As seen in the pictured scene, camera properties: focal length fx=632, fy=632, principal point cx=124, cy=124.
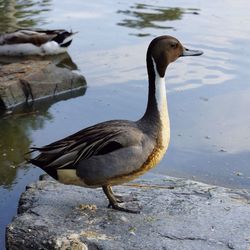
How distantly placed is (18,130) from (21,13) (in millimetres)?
5645

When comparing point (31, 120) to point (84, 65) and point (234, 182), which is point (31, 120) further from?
point (234, 182)

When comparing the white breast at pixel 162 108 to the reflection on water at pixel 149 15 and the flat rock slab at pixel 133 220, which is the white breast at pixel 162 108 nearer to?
the flat rock slab at pixel 133 220

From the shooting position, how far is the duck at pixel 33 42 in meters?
9.85

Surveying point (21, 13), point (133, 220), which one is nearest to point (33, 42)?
point (21, 13)

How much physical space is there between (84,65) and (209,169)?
366 cm

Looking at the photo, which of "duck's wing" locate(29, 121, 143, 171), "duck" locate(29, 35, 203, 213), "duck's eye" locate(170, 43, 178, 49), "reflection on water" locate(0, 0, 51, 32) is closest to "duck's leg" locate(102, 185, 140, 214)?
"duck" locate(29, 35, 203, 213)

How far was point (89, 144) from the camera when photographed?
4.15 metres

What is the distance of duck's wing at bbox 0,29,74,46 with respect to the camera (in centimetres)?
984

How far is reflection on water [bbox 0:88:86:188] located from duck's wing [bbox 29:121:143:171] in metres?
1.42

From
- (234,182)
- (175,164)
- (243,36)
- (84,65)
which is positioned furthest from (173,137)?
(243,36)

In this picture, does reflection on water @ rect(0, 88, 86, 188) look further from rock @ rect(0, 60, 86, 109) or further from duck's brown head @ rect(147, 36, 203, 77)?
duck's brown head @ rect(147, 36, 203, 77)

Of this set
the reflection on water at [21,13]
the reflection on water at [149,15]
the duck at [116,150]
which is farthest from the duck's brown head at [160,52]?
the reflection on water at [21,13]

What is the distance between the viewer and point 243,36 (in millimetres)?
9727

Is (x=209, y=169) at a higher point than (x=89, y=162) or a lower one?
lower
